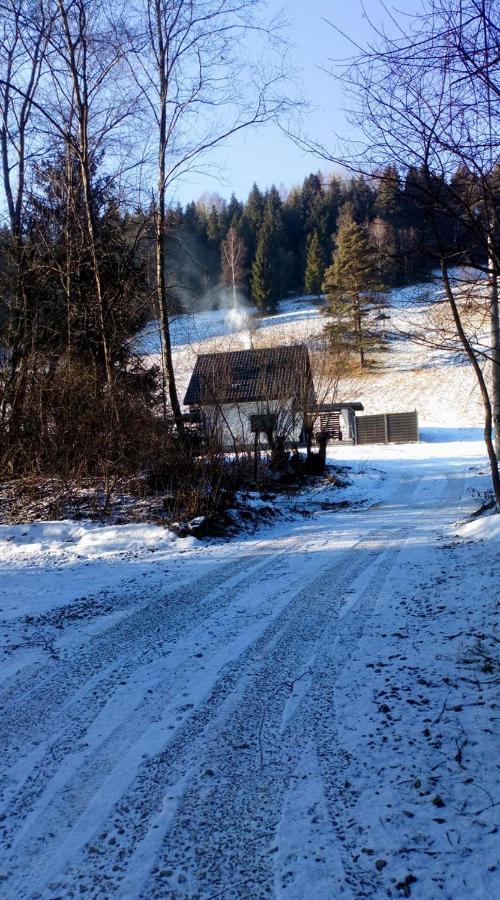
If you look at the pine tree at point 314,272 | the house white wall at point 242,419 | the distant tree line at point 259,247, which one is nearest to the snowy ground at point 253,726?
the house white wall at point 242,419

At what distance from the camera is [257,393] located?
1625 cm

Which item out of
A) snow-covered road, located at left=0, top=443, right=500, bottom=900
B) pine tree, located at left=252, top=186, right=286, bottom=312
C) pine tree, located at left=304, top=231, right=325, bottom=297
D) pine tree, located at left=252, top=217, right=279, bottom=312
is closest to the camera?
snow-covered road, located at left=0, top=443, right=500, bottom=900

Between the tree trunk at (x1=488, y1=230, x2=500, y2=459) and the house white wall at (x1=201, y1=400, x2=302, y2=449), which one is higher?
the tree trunk at (x1=488, y1=230, x2=500, y2=459)

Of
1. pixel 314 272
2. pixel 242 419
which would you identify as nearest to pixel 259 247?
pixel 314 272

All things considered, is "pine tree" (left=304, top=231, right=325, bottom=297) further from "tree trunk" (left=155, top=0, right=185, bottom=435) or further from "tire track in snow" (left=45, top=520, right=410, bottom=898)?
"tire track in snow" (left=45, top=520, right=410, bottom=898)

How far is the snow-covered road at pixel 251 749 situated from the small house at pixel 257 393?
7.10m

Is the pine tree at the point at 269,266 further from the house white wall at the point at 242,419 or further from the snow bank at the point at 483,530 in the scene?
the snow bank at the point at 483,530

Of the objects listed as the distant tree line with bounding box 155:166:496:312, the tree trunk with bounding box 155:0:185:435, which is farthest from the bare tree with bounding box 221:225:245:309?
the tree trunk with bounding box 155:0:185:435

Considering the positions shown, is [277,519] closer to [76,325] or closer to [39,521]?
[39,521]

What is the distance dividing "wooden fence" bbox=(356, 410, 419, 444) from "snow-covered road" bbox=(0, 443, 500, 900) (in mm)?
29491

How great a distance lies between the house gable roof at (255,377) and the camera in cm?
1291

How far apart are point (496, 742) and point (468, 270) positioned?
10.4ft

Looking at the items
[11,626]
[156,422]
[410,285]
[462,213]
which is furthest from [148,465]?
[462,213]

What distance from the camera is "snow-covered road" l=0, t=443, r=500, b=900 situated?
7.41 feet
